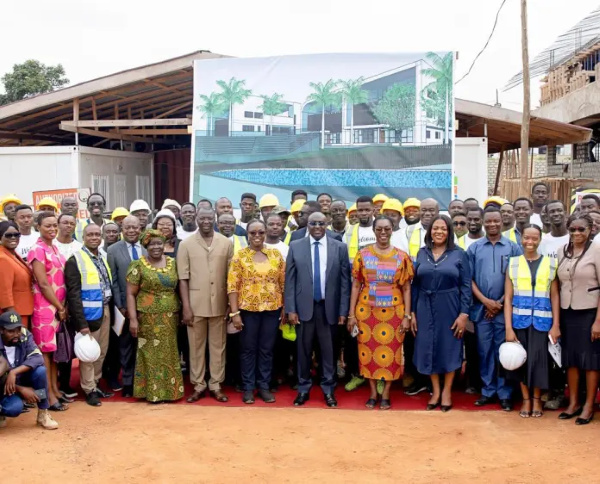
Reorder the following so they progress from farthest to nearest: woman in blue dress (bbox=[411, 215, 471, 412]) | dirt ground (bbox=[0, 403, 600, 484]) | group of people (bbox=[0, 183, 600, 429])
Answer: woman in blue dress (bbox=[411, 215, 471, 412]) → group of people (bbox=[0, 183, 600, 429]) → dirt ground (bbox=[0, 403, 600, 484])

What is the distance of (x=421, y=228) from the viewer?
7.02 meters

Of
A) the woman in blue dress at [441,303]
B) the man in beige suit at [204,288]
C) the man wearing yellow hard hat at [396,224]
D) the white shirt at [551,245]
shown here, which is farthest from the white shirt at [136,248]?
the white shirt at [551,245]

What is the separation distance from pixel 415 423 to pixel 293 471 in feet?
4.60

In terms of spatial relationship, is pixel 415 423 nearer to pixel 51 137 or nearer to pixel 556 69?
pixel 51 137

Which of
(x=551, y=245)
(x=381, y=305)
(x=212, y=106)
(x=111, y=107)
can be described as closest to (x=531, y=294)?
(x=551, y=245)

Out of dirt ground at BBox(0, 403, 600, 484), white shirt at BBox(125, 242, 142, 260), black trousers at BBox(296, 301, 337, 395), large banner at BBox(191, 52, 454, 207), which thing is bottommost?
dirt ground at BBox(0, 403, 600, 484)

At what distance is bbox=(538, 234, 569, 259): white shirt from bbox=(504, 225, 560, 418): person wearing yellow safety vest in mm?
619

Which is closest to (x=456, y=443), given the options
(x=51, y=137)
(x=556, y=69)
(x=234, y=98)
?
(x=234, y=98)

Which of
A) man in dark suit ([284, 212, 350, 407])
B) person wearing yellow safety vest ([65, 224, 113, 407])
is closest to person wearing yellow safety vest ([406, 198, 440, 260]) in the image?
man in dark suit ([284, 212, 350, 407])

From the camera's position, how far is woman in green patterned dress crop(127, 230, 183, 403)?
5977 mm

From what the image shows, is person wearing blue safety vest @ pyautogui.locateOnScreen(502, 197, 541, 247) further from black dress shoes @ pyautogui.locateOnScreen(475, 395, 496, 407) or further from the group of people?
black dress shoes @ pyautogui.locateOnScreen(475, 395, 496, 407)

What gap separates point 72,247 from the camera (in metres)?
6.39

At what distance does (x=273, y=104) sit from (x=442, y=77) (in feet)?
9.05

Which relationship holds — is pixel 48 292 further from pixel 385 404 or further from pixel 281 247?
pixel 385 404
